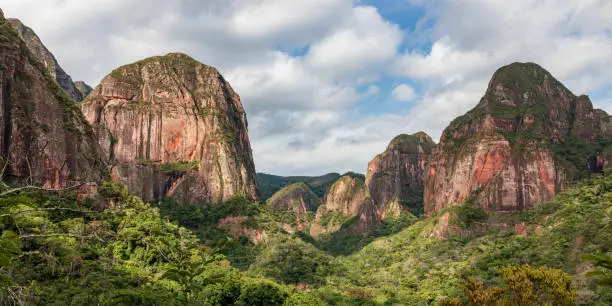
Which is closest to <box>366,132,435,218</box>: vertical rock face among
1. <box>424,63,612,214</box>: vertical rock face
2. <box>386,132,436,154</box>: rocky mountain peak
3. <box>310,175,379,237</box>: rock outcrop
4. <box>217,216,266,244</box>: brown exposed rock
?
<box>386,132,436,154</box>: rocky mountain peak

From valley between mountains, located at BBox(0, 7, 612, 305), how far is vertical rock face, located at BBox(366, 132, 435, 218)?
1532 cm

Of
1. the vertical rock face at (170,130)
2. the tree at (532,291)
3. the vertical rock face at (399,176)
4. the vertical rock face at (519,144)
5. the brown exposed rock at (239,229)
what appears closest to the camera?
the tree at (532,291)

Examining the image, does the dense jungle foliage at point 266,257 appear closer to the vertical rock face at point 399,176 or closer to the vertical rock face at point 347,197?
the vertical rock face at point 347,197

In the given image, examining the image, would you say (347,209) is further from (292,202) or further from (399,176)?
(292,202)

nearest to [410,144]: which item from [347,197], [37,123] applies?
[347,197]

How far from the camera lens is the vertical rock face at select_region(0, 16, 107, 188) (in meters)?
41.7

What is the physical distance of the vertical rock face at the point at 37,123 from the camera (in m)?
41.7

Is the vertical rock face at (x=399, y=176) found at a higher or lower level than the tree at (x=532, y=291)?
higher

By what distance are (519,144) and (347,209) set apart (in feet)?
245

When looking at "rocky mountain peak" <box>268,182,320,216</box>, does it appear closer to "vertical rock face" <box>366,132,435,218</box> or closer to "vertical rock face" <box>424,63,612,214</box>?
"vertical rock face" <box>366,132,435,218</box>

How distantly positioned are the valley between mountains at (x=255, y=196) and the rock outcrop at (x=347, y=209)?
1.31 m

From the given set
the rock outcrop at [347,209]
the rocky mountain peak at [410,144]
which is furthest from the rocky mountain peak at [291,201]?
the rocky mountain peak at [410,144]

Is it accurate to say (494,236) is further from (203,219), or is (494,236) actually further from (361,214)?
(361,214)

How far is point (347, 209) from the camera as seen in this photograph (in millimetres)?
152625
